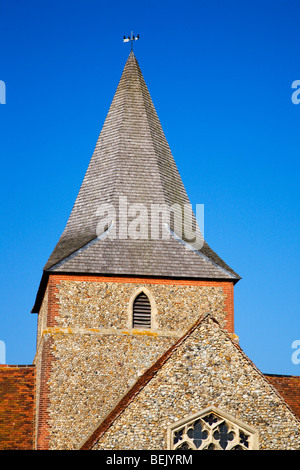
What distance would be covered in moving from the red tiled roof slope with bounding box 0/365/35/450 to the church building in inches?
1.1

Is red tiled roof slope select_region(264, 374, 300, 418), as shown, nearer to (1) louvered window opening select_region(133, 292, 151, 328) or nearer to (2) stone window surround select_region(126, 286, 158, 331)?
(2) stone window surround select_region(126, 286, 158, 331)

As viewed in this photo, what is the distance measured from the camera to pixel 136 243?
858 inches

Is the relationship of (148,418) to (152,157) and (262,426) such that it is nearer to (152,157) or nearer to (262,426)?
(262,426)

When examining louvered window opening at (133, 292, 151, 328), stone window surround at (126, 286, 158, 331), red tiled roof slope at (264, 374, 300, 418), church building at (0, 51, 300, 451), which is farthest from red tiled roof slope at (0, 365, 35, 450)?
red tiled roof slope at (264, 374, 300, 418)

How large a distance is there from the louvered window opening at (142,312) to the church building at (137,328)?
29 mm

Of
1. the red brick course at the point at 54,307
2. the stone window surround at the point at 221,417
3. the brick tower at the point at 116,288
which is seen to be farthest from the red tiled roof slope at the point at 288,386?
the stone window surround at the point at 221,417

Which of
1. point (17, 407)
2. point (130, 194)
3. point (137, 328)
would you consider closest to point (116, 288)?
point (137, 328)

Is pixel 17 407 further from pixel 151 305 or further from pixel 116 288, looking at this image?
pixel 151 305

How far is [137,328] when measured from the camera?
20.5 m

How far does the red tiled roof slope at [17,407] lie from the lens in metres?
19.6

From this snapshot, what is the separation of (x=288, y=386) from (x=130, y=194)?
6.85 m

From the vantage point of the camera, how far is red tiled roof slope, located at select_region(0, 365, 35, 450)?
19641mm
